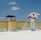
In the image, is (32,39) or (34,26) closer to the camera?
(32,39)

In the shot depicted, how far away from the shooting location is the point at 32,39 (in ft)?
12.5

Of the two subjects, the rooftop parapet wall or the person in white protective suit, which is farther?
the rooftop parapet wall

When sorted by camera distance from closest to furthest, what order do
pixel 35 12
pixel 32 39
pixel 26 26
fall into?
pixel 32 39 → pixel 35 12 → pixel 26 26

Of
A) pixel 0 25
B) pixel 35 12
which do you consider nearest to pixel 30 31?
pixel 35 12

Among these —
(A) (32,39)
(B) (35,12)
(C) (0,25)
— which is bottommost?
(A) (32,39)

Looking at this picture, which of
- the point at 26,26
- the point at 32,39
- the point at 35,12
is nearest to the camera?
the point at 32,39

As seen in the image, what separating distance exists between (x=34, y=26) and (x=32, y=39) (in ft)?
5.40

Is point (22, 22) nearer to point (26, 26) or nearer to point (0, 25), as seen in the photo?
point (26, 26)

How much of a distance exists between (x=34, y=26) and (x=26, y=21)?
408 mm

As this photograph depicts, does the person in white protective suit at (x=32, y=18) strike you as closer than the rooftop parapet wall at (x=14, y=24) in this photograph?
Yes

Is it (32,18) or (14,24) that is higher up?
(32,18)

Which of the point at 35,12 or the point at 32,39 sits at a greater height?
the point at 35,12

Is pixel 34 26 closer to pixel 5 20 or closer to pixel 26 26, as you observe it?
pixel 26 26

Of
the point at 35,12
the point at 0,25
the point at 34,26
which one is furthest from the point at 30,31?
the point at 0,25
